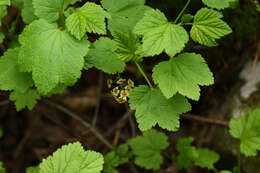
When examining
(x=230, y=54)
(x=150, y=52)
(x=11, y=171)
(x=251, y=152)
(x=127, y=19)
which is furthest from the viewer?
(x=11, y=171)

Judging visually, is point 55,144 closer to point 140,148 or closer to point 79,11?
point 140,148

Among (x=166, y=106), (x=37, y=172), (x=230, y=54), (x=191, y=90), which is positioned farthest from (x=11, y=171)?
(x=230, y=54)

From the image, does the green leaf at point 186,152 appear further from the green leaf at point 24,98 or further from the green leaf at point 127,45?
the green leaf at point 24,98

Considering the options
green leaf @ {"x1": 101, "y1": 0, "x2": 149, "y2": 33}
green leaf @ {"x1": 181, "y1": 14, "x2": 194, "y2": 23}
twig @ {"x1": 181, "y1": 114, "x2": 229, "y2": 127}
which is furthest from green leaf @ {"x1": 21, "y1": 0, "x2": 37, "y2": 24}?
twig @ {"x1": 181, "y1": 114, "x2": 229, "y2": 127}

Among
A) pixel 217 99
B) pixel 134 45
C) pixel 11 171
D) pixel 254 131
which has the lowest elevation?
pixel 11 171

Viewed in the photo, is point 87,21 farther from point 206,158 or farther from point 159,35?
point 206,158

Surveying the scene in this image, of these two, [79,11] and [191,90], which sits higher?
[79,11]
